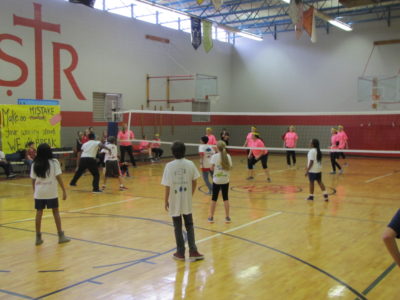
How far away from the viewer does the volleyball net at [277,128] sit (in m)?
21.7

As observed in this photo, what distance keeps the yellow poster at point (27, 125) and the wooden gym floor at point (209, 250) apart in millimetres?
3111

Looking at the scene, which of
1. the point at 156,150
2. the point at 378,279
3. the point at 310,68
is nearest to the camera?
the point at 378,279

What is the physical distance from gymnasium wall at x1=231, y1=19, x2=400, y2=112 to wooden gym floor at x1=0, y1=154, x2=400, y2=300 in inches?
516

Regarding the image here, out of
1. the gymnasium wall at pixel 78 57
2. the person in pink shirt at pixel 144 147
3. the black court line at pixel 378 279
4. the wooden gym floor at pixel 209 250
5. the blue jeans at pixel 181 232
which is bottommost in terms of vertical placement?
the black court line at pixel 378 279

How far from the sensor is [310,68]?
24.8 meters

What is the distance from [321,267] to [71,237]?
13.1 feet

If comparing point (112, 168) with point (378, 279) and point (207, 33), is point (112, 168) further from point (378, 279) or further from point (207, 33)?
point (207, 33)

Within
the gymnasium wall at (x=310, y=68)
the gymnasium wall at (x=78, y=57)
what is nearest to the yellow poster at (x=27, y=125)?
the gymnasium wall at (x=78, y=57)

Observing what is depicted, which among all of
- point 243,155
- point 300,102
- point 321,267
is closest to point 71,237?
point 321,267

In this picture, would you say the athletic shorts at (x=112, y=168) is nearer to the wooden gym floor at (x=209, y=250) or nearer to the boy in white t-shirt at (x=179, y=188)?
the wooden gym floor at (x=209, y=250)

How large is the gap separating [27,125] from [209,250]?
33.6ft

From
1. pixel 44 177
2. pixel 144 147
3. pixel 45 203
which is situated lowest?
pixel 45 203

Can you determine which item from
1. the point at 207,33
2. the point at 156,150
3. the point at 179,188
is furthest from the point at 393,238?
the point at 156,150

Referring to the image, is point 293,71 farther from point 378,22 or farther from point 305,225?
point 305,225
